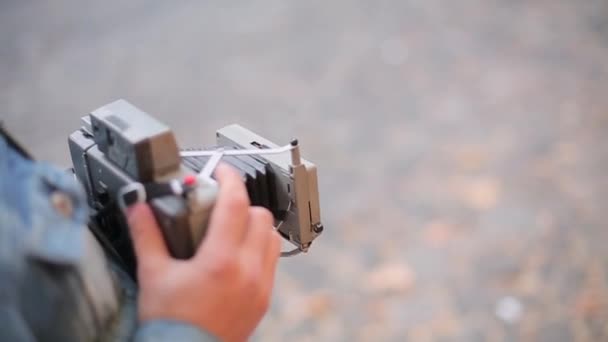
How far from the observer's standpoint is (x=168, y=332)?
591 mm

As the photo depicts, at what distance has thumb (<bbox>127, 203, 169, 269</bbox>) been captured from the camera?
2.08 feet

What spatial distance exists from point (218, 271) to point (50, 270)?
0.13 m

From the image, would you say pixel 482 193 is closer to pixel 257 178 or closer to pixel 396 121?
pixel 396 121

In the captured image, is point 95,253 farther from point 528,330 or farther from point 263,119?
point 263,119

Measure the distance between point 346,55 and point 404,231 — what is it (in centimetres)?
90

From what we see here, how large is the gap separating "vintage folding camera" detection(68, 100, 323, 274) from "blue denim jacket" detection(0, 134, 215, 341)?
77mm

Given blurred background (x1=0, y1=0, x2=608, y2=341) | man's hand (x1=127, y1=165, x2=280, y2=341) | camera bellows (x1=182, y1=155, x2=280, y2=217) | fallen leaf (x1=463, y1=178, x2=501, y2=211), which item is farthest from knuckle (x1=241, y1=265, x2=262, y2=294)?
fallen leaf (x1=463, y1=178, x2=501, y2=211)

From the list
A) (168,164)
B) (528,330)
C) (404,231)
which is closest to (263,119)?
(404,231)

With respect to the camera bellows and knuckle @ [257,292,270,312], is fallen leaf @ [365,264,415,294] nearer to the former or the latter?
the camera bellows

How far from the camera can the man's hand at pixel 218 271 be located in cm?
61

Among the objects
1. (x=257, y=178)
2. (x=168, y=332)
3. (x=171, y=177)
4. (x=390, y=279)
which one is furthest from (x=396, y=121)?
(x=168, y=332)

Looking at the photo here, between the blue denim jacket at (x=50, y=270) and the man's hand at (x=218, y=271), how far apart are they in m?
0.02

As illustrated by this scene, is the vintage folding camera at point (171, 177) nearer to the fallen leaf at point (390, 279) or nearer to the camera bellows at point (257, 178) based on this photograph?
the camera bellows at point (257, 178)

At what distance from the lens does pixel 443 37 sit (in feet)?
9.00
